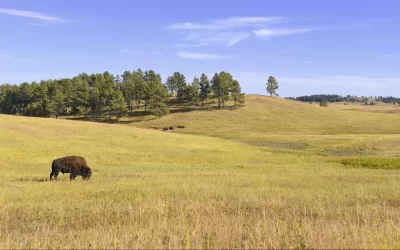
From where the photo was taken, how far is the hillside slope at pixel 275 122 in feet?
277

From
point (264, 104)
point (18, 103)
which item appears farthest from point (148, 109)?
point (18, 103)

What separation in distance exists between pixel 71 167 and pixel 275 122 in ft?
266

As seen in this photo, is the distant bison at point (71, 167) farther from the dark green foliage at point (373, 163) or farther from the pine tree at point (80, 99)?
the pine tree at point (80, 99)

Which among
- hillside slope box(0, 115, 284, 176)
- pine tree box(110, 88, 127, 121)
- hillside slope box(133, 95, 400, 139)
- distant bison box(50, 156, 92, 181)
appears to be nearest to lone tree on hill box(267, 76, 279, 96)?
hillside slope box(133, 95, 400, 139)

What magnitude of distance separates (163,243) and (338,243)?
3.03m

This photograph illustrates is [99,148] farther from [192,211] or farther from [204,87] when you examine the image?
[204,87]

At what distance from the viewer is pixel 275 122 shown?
318 ft

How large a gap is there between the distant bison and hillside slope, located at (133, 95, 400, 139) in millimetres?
55552

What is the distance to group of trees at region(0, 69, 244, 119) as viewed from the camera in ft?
353

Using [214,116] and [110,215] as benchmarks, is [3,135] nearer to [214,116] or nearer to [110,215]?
[110,215]

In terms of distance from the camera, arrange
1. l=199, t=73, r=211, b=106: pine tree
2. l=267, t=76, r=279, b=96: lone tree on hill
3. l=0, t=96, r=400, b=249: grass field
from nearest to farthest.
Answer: l=0, t=96, r=400, b=249: grass field < l=199, t=73, r=211, b=106: pine tree < l=267, t=76, r=279, b=96: lone tree on hill

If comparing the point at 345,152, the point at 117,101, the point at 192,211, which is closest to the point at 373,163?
the point at 345,152

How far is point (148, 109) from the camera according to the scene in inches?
4769

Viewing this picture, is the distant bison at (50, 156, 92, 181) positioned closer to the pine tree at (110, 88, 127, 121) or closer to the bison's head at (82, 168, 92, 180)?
the bison's head at (82, 168, 92, 180)
